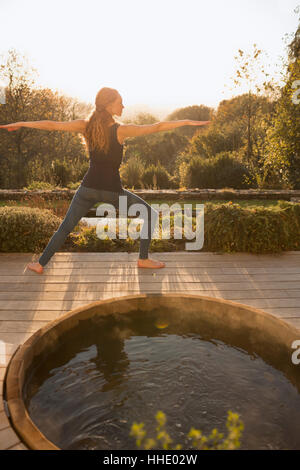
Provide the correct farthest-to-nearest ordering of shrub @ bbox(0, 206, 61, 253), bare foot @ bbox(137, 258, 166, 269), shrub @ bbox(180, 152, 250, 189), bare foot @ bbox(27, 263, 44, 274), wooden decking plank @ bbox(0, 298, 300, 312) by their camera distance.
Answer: shrub @ bbox(180, 152, 250, 189) < shrub @ bbox(0, 206, 61, 253) < bare foot @ bbox(137, 258, 166, 269) < bare foot @ bbox(27, 263, 44, 274) < wooden decking plank @ bbox(0, 298, 300, 312)

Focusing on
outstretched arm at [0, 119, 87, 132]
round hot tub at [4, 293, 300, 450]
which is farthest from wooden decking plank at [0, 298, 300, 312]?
outstretched arm at [0, 119, 87, 132]

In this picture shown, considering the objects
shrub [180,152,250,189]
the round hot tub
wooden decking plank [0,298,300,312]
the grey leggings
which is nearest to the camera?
the round hot tub

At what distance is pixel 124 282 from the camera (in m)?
3.59

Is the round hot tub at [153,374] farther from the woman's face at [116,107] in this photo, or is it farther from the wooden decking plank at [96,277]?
the woman's face at [116,107]

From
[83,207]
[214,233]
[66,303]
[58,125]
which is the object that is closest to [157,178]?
[214,233]

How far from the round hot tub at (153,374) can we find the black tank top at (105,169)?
1213mm

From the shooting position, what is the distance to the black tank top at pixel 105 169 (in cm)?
344

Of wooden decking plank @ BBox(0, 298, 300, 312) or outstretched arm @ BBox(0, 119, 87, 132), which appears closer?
wooden decking plank @ BBox(0, 298, 300, 312)

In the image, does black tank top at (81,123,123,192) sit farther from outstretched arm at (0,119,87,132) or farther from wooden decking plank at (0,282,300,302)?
wooden decking plank at (0,282,300,302)

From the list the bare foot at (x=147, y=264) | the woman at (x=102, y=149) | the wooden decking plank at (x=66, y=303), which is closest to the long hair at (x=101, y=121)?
the woman at (x=102, y=149)

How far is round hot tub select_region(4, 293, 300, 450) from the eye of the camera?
5.82 feet

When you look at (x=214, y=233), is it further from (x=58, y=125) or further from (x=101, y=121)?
(x=58, y=125)

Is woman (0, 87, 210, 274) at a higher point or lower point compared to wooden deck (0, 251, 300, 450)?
higher

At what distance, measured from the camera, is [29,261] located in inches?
166
